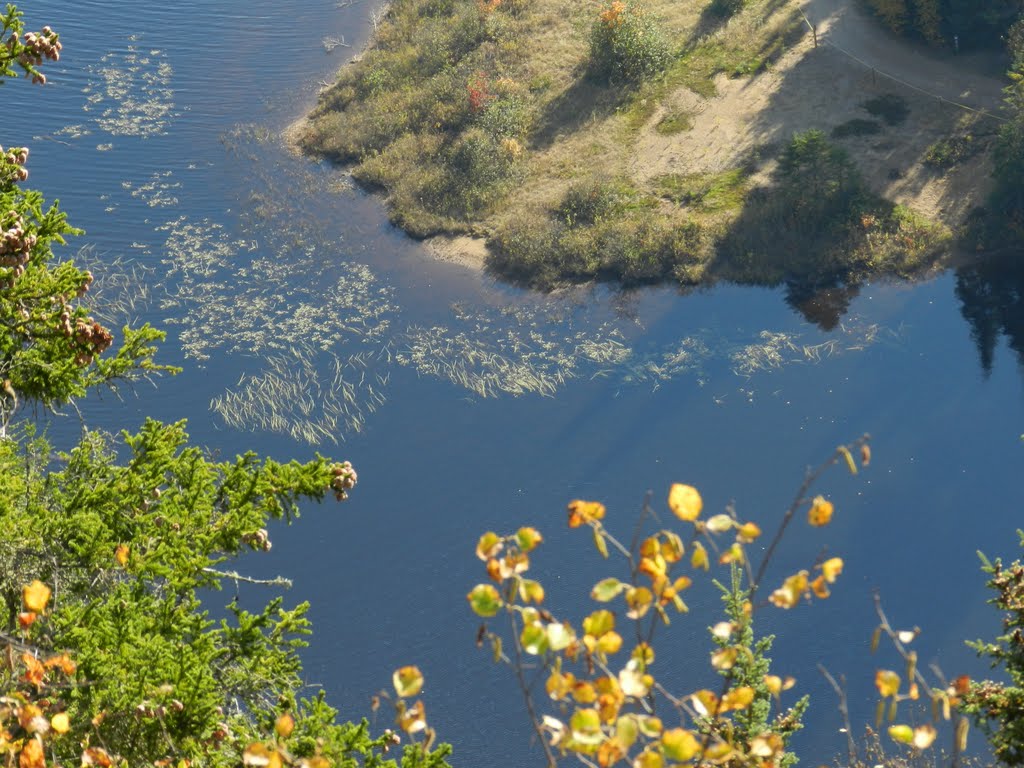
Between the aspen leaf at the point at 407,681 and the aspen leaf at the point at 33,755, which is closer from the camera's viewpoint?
the aspen leaf at the point at 407,681

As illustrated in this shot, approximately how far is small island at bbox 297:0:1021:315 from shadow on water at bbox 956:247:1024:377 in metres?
0.90

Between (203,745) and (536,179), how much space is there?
25.1 metres

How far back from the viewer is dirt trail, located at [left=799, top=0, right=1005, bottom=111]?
33.5 meters

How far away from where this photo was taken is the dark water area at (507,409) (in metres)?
21.4

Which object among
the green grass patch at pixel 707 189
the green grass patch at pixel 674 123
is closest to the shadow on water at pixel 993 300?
the green grass patch at pixel 707 189

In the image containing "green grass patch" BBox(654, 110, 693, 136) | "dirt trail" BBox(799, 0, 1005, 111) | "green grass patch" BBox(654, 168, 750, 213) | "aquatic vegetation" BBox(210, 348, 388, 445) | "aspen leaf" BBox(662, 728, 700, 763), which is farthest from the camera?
"green grass patch" BBox(654, 110, 693, 136)

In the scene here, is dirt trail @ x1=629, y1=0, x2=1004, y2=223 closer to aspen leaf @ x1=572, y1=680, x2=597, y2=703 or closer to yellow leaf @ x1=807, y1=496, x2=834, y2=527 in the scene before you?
yellow leaf @ x1=807, y1=496, x2=834, y2=527

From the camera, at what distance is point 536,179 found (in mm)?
33125

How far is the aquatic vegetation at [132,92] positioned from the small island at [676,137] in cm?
475

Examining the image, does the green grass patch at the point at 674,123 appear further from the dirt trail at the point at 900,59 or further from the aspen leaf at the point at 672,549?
the aspen leaf at the point at 672,549

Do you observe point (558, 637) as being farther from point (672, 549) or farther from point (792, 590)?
point (792, 590)

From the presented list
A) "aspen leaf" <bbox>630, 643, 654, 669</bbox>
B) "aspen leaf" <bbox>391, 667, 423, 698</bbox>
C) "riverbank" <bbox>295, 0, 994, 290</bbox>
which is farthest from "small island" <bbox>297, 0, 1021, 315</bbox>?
"aspen leaf" <bbox>391, 667, 423, 698</bbox>

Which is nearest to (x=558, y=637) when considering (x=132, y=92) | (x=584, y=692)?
(x=584, y=692)

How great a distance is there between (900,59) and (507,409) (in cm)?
1760
